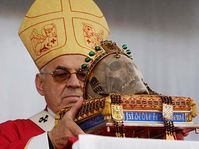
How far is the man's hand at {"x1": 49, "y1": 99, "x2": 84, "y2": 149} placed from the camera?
1.77m

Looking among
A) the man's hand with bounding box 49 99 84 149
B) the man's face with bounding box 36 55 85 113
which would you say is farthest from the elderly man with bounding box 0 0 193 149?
the man's hand with bounding box 49 99 84 149

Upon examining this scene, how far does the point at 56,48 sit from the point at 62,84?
9.2 inches

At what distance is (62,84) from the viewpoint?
266 cm

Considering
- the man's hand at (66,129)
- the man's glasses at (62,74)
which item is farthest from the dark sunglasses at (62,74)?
the man's hand at (66,129)

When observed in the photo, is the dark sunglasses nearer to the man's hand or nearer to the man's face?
the man's face

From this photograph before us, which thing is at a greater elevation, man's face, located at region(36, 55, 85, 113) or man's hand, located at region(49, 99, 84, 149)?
man's face, located at region(36, 55, 85, 113)

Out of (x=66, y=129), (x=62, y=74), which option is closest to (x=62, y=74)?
(x=62, y=74)

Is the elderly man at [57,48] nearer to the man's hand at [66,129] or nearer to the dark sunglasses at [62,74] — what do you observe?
the dark sunglasses at [62,74]

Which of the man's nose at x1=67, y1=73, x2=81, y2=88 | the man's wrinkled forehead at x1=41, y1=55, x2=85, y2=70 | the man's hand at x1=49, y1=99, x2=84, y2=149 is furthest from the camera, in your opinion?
the man's wrinkled forehead at x1=41, y1=55, x2=85, y2=70

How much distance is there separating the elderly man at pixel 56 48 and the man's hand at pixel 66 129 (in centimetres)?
68

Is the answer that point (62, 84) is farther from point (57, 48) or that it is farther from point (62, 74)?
point (57, 48)

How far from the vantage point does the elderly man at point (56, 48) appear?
265cm

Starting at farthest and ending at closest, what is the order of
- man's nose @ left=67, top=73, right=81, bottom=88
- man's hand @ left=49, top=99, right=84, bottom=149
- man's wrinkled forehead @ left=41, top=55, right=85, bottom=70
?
man's wrinkled forehead @ left=41, top=55, right=85, bottom=70 < man's nose @ left=67, top=73, right=81, bottom=88 < man's hand @ left=49, top=99, right=84, bottom=149

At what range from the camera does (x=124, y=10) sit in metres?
4.15
